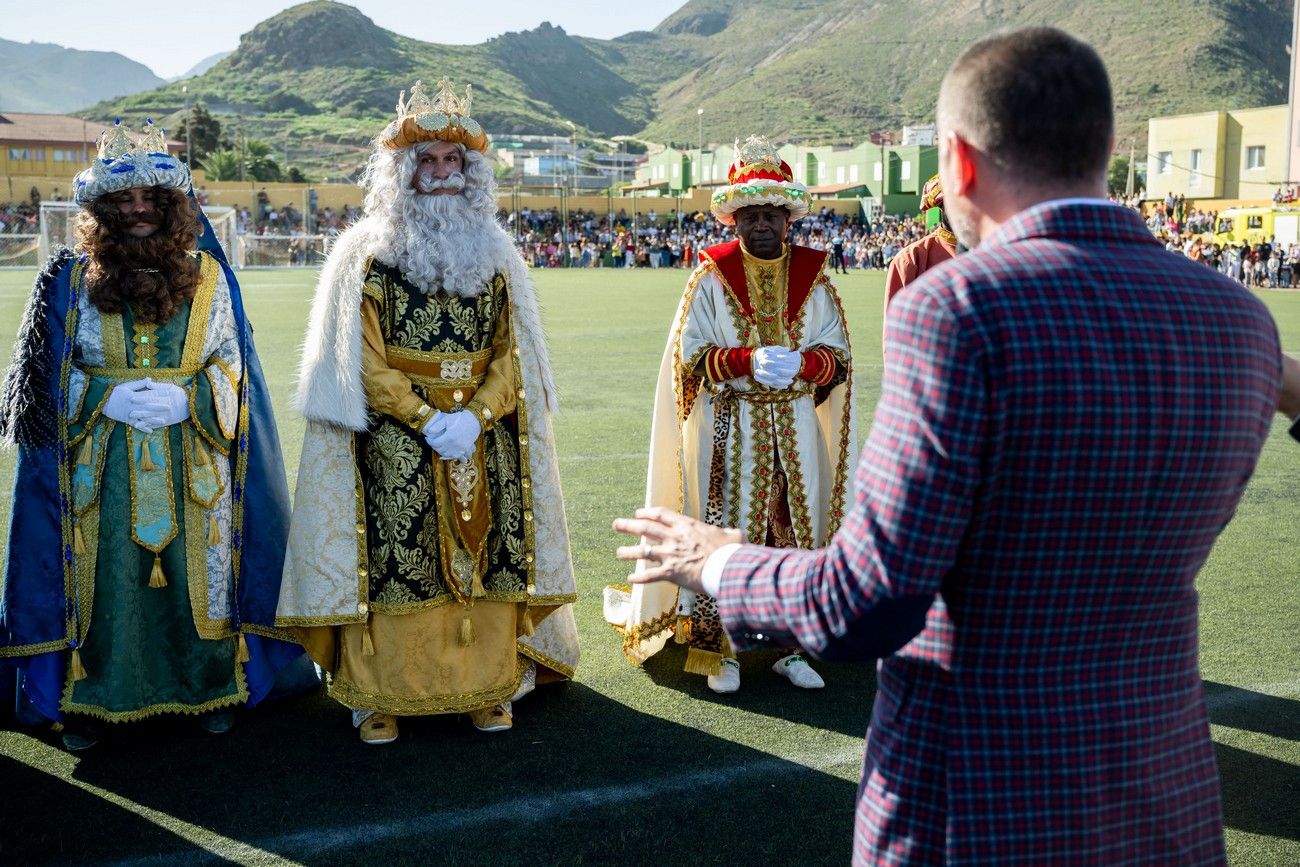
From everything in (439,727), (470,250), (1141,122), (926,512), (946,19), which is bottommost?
(439,727)

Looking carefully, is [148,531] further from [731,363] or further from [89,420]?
[731,363]

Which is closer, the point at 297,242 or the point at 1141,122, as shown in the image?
the point at 297,242

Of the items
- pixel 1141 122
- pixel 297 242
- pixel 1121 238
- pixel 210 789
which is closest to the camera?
pixel 1121 238

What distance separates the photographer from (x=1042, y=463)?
1593mm

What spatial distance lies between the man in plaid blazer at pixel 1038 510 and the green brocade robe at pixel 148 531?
126 inches

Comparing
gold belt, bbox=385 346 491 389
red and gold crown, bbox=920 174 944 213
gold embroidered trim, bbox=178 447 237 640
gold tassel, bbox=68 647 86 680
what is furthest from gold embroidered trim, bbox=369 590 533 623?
red and gold crown, bbox=920 174 944 213

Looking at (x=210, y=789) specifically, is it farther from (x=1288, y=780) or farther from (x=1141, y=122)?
(x=1141, y=122)

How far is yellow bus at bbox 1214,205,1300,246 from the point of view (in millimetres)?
35594

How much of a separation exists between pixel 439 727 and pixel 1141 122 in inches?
4547

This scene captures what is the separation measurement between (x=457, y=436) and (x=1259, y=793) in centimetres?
290

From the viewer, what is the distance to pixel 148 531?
438 centimetres

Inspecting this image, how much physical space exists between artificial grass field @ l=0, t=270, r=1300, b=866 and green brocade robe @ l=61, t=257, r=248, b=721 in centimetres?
20

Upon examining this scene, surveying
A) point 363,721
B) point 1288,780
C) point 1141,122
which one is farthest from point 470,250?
point 1141,122

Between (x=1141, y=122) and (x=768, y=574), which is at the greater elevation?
(x=1141, y=122)
